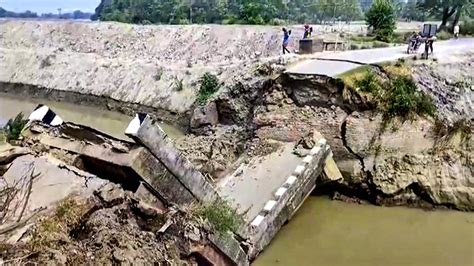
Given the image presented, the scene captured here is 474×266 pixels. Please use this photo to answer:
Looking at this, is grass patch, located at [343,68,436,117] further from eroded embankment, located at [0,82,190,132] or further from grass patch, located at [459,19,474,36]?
grass patch, located at [459,19,474,36]

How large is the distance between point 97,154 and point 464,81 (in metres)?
9.57

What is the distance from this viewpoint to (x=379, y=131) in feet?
38.2

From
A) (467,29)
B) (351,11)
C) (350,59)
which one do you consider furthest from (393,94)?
(351,11)

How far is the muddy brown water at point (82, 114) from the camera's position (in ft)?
61.1

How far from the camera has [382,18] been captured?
21.7 m

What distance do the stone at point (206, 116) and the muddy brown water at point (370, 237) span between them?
4.84 metres

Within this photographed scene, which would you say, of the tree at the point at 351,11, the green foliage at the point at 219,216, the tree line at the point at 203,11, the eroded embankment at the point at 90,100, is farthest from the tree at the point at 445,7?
the green foliage at the point at 219,216

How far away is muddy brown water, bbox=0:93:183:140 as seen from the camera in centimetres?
1862

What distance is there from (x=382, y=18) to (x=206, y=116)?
10088 mm

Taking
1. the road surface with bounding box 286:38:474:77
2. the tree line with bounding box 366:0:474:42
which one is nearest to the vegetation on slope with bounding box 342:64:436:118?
the road surface with bounding box 286:38:474:77

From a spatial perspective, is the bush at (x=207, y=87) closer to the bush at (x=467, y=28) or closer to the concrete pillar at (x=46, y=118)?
the concrete pillar at (x=46, y=118)

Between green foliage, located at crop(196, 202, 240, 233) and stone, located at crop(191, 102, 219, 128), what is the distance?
7.71 meters

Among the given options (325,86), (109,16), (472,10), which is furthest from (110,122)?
(109,16)

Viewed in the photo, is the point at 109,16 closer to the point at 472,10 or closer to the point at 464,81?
the point at 472,10
